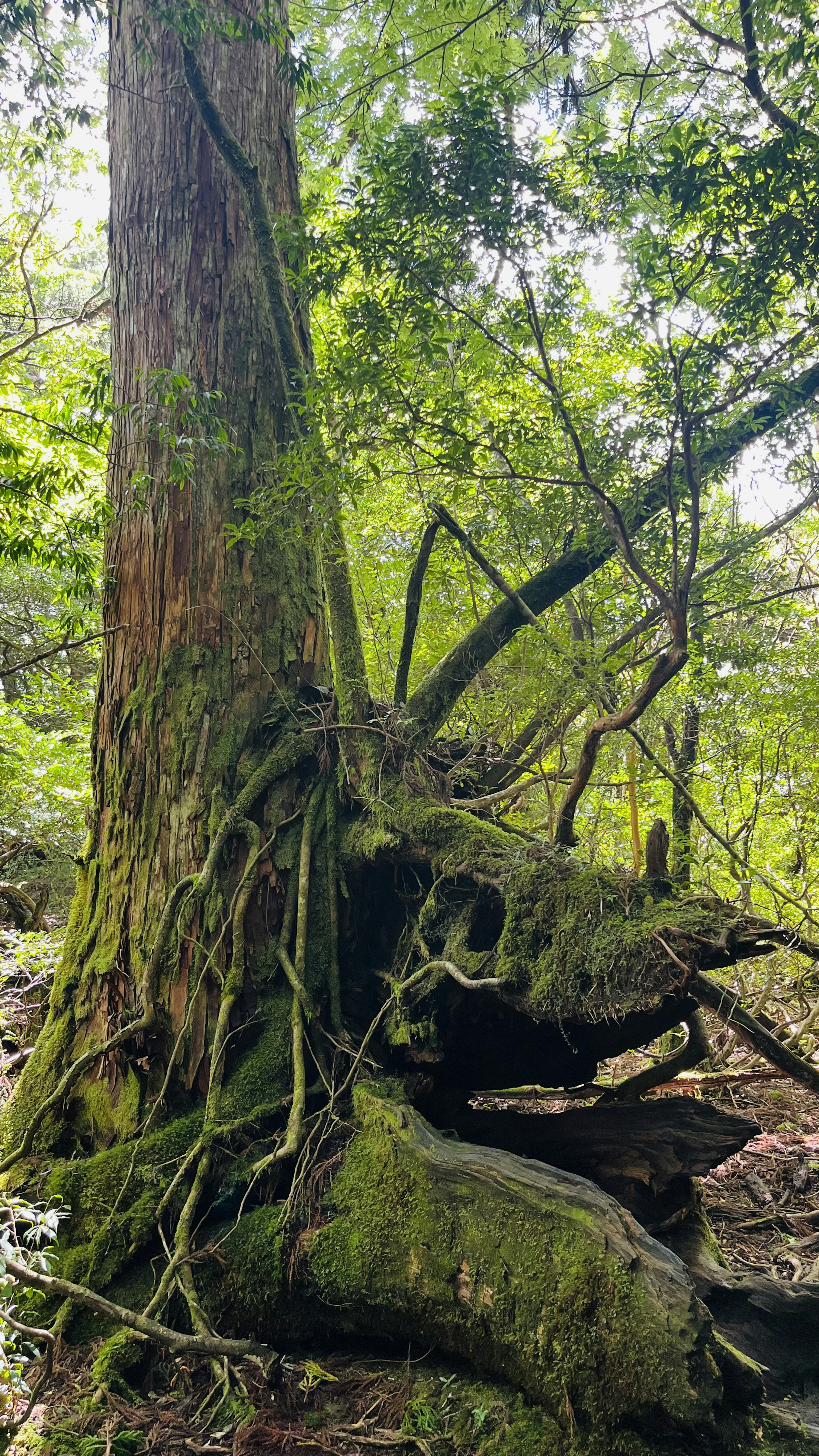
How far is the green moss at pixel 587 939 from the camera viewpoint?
272cm

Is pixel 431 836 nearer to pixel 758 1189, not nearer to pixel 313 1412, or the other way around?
pixel 313 1412

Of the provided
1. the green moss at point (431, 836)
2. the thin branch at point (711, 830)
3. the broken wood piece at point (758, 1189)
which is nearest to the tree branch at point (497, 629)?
the green moss at point (431, 836)

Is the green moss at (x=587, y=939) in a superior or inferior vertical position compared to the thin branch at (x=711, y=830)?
inferior

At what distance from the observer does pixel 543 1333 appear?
2418 mm

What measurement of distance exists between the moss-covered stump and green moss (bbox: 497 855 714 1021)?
63 cm

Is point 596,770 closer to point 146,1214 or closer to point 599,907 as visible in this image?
point 599,907

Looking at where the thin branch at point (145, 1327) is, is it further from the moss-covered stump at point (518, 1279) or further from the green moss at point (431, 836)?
the green moss at point (431, 836)

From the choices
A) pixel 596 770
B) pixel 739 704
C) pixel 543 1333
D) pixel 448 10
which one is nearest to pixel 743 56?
pixel 448 10

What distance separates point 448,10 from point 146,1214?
7200mm

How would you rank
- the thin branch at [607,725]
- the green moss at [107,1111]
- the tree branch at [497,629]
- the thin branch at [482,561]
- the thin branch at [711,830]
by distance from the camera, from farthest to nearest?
1. the tree branch at [497,629]
2. the thin branch at [482,561]
3. the thin branch at [711,830]
4. the green moss at [107,1111]
5. the thin branch at [607,725]

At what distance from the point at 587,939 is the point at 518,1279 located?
43.0 inches

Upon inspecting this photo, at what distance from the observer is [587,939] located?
9.46ft

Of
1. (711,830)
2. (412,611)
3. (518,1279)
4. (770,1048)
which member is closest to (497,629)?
(412,611)

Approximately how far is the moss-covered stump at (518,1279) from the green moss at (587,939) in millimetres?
627
